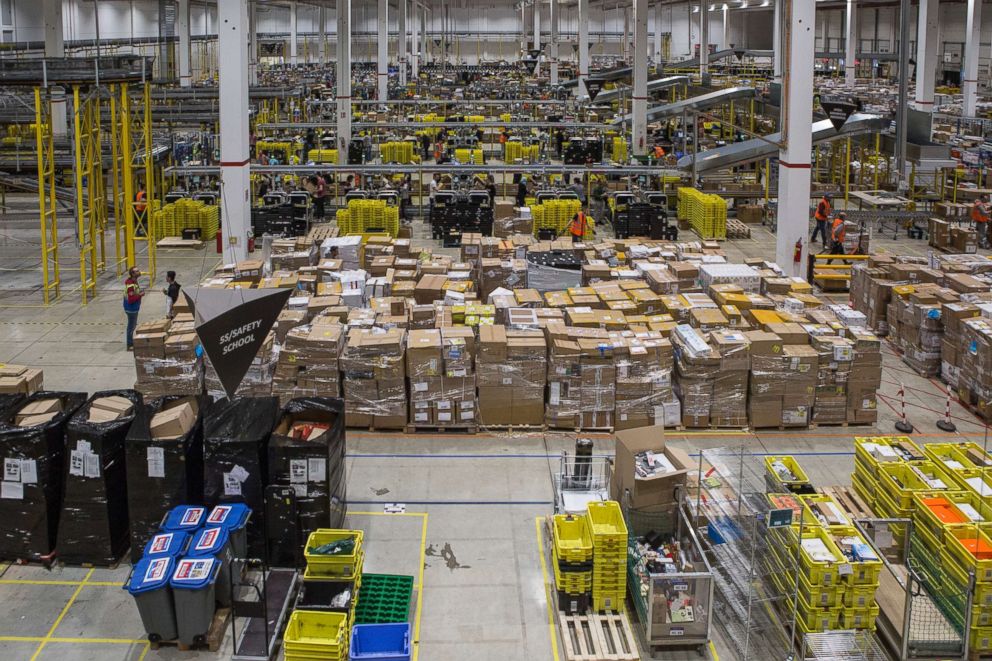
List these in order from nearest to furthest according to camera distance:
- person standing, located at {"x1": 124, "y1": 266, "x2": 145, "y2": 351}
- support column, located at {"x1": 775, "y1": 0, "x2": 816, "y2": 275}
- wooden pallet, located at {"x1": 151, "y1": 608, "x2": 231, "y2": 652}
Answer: wooden pallet, located at {"x1": 151, "y1": 608, "x2": 231, "y2": 652} < person standing, located at {"x1": 124, "y1": 266, "x2": 145, "y2": 351} < support column, located at {"x1": 775, "y1": 0, "x2": 816, "y2": 275}

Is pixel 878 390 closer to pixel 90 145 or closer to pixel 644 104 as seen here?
pixel 90 145

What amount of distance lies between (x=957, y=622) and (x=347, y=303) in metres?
9.33

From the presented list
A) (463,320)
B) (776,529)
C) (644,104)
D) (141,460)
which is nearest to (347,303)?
(463,320)

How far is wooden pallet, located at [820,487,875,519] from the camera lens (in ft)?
31.6

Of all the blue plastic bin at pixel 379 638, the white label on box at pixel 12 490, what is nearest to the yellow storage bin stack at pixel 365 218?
the white label on box at pixel 12 490

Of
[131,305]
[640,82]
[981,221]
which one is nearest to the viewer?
[131,305]

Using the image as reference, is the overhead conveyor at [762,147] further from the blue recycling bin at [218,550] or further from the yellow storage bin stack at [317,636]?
Answer: the yellow storage bin stack at [317,636]

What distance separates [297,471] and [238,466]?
498mm

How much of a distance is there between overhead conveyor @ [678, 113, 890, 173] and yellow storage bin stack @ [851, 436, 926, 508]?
16327 mm

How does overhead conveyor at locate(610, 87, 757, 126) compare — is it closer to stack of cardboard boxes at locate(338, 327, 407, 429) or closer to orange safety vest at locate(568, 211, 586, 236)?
orange safety vest at locate(568, 211, 586, 236)

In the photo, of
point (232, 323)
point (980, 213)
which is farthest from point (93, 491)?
point (980, 213)

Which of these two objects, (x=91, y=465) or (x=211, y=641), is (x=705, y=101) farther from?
(x=211, y=641)

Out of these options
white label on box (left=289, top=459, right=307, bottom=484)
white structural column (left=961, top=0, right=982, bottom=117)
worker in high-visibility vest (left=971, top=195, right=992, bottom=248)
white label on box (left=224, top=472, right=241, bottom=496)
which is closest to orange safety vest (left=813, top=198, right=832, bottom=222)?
worker in high-visibility vest (left=971, top=195, right=992, bottom=248)

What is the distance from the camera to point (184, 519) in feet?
27.8
